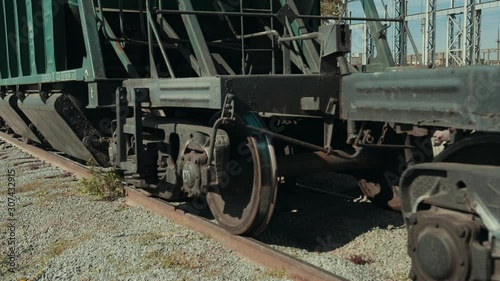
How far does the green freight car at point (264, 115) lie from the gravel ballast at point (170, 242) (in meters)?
0.35

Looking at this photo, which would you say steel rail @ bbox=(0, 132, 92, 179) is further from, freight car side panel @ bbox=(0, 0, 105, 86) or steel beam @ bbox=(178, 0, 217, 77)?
steel beam @ bbox=(178, 0, 217, 77)

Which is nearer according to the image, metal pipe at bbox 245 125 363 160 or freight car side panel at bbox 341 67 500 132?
freight car side panel at bbox 341 67 500 132

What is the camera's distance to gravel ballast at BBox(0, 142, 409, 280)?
3.93 meters

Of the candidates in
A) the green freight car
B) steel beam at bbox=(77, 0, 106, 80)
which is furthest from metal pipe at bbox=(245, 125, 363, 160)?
steel beam at bbox=(77, 0, 106, 80)

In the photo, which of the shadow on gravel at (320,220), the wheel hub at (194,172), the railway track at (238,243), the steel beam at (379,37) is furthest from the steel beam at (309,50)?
the railway track at (238,243)

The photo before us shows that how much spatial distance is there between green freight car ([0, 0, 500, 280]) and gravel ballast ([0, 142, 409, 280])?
35 centimetres

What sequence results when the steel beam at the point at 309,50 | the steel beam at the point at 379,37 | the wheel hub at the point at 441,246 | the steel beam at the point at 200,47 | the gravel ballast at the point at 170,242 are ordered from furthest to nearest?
1. the steel beam at the point at 309,50
2. the steel beam at the point at 379,37
3. the steel beam at the point at 200,47
4. the gravel ballast at the point at 170,242
5. the wheel hub at the point at 441,246

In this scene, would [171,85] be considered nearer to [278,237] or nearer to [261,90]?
[261,90]

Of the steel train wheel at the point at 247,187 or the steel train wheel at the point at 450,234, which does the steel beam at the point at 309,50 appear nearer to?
the steel train wheel at the point at 247,187

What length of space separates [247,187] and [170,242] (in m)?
0.90

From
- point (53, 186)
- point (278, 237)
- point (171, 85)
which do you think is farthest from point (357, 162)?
point (53, 186)

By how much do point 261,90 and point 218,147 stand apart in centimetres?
57

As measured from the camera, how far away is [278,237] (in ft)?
15.4

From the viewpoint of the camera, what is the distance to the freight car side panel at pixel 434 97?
2.56 metres
